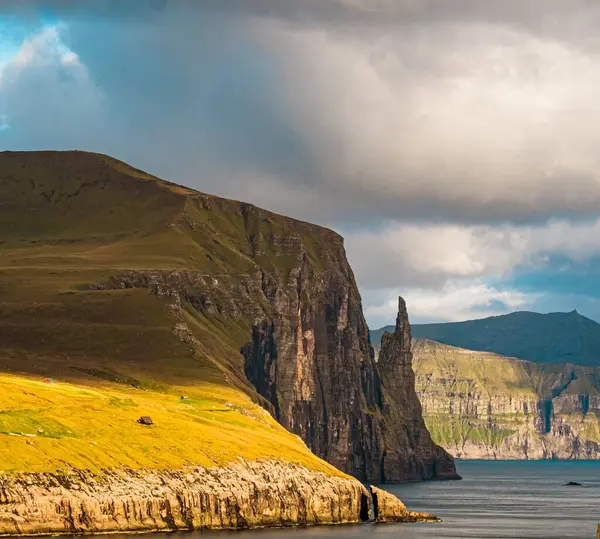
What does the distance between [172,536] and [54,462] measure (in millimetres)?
20590

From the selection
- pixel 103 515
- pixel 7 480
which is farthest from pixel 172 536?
pixel 7 480

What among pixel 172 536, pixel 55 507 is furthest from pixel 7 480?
pixel 172 536

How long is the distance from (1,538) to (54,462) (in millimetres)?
19159

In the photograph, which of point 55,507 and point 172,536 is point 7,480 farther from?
point 172,536

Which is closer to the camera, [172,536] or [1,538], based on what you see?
[1,538]

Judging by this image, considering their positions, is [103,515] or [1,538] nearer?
[1,538]

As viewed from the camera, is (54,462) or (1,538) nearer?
(1,538)

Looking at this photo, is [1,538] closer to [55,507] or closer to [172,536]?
[55,507]

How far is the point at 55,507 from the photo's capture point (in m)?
192

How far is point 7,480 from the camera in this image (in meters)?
189

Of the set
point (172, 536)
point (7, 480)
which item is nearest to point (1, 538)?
point (7, 480)

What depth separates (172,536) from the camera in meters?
200

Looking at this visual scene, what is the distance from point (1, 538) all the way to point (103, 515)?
19771mm

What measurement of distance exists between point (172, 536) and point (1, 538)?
2773 centimetres
